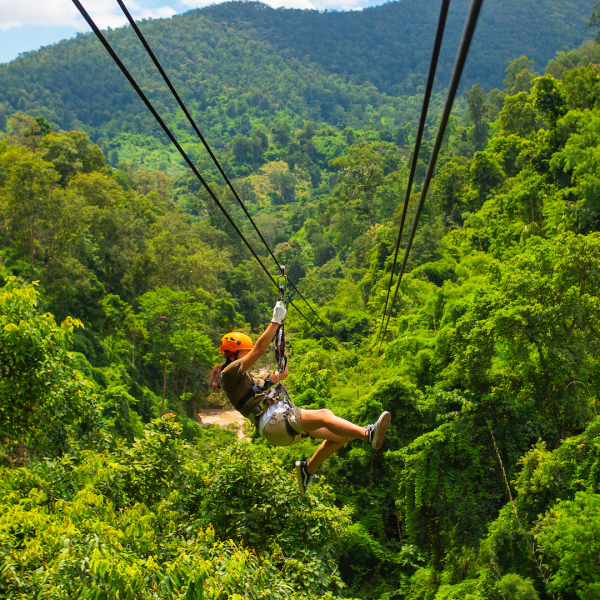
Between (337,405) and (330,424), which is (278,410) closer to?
(330,424)

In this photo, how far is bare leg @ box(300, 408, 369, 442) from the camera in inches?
157

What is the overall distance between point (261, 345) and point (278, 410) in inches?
22.0

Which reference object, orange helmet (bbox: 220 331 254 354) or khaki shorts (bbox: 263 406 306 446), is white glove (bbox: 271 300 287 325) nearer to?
orange helmet (bbox: 220 331 254 354)

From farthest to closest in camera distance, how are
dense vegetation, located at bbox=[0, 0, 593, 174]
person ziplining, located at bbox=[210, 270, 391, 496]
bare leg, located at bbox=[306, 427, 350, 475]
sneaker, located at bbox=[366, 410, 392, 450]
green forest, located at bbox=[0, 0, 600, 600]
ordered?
dense vegetation, located at bbox=[0, 0, 593, 174], green forest, located at bbox=[0, 0, 600, 600], bare leg, located at bbox=[306, 427, 350, 475], person ziplining, located at bbox=[210, 270, 391, 496], sneaker, located at bbox=[366, 410, 392, 450]

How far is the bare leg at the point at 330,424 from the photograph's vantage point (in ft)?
13.1

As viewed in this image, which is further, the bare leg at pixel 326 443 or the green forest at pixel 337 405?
the green forest at pixel 337 405

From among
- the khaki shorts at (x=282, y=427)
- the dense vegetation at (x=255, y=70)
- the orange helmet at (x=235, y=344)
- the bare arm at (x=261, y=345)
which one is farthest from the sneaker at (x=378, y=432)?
the dense vegetation at (x=255, y=70)

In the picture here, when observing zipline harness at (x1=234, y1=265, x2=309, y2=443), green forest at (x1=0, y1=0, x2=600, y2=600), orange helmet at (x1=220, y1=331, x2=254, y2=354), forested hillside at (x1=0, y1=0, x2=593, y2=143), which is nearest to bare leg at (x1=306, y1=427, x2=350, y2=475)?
zipline harness at (x1=234, y1=265, x2=309, y2=443)

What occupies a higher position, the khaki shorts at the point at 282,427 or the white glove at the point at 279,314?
the white glove at the point at 279,314

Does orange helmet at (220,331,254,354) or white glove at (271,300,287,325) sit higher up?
white glove at (271,300,287,325)

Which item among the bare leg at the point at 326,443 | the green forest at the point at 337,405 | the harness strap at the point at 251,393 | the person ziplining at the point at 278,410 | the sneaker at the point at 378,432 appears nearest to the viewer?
the sneaker at the point at 378,432

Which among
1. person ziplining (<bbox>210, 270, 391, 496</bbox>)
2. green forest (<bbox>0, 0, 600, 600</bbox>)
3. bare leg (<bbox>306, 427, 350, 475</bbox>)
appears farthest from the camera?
green forest (<bbox>0, 0, 600, 600</bbox>)

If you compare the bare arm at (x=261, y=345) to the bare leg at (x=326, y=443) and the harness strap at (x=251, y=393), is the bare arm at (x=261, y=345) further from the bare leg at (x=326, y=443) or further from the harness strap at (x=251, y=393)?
the bare leg at (x=326, y=443)

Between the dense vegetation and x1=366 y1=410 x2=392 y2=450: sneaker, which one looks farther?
the dense vegetation
